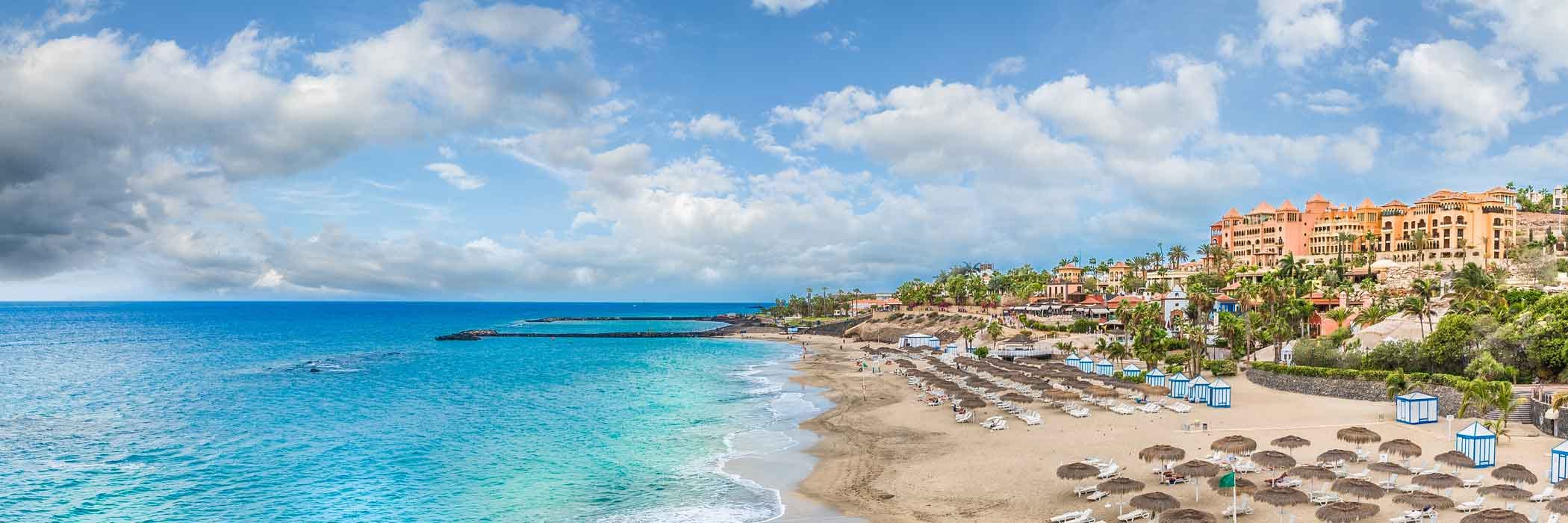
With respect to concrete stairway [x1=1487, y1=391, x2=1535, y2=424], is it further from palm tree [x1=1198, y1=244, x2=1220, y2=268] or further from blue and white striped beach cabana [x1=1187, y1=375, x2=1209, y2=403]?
palm tree [x1=1198, y1=244, x2=1220, y2=268]

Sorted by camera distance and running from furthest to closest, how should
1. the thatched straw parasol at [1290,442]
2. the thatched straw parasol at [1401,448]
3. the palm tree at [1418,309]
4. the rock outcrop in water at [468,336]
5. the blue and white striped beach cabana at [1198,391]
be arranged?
1. the rock outcrop in water at [468,336]
2. the palm tree at [1418,309]
3. the blue and white striped beach cabana at [1198,391]
4. the thatched straw parasol at [1290,442]
5. the thatched straw parasol at [1401,448]

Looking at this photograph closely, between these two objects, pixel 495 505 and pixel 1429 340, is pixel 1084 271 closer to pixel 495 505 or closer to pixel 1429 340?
pixel 1429 340

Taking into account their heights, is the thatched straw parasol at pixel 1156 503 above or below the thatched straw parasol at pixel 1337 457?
below

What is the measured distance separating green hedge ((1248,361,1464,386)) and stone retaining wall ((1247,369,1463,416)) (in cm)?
18

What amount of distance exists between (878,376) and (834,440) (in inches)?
1114

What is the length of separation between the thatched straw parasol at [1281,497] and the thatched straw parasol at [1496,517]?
10.1ft

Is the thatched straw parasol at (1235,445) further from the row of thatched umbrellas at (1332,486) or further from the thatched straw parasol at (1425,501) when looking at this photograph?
the thatched straw parasol at (1425,501)

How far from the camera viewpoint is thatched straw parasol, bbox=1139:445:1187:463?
24344 millimetres

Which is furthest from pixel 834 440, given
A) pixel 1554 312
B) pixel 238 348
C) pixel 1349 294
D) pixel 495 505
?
pixel 238 348

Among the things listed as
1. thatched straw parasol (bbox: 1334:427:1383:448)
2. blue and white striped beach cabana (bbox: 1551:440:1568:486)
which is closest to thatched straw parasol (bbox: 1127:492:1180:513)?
thatched straw parasol (bbox: 1334:427:1383:448)

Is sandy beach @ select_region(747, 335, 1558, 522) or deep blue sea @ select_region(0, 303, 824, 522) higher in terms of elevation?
sandy beach @ select_region(747, 335, 1558, 522)

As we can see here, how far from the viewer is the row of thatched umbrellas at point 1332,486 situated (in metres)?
19.0

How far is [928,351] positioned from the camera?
3374 inches

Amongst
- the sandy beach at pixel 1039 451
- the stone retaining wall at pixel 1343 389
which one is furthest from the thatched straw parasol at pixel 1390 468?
the stone retaining wall at pixel 1343 389
